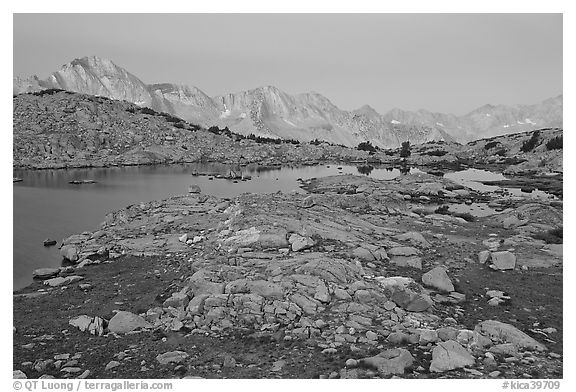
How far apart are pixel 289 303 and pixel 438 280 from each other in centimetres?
649

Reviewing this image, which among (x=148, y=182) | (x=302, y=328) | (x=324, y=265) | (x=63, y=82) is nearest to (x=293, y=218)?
(x=324, y=265)

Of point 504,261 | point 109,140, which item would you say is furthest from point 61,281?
point 109,140

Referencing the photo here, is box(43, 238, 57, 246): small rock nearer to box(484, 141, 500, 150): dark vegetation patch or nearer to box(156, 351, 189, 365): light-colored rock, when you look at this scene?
box(156, 351, 189, 365): light-colored rock

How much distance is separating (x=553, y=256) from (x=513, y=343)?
11604 mm

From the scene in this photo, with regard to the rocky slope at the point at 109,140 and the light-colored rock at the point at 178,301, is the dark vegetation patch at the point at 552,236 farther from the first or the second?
the rocky slope at the point at 109,140

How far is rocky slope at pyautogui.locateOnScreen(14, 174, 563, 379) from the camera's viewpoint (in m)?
10.5

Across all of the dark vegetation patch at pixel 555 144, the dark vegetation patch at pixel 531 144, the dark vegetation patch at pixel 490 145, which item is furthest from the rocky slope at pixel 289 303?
the dark vegetation patch at pixel 490 145

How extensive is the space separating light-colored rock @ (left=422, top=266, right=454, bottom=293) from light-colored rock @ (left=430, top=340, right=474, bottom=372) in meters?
5.12

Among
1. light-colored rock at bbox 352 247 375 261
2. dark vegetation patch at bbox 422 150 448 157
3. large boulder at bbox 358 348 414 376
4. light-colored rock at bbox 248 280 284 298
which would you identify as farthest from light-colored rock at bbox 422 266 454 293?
dark vegetation patch at bbox 422 150 448 157

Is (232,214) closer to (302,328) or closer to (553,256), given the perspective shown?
(302,328)

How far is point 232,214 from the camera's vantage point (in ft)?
76.9

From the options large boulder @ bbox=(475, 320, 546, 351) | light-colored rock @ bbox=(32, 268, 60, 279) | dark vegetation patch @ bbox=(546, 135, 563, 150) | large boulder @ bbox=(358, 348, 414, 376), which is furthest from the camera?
dark vegetation patch @ bbox=(546, 135, 563, 150)

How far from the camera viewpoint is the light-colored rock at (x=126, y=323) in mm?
12250

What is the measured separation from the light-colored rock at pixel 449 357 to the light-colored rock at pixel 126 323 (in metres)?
8.04
